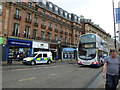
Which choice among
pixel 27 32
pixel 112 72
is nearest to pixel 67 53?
pixel 27 32

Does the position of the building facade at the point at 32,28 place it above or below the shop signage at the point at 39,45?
above

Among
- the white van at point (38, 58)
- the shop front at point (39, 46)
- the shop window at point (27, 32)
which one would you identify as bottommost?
the white van at point (38, 58)

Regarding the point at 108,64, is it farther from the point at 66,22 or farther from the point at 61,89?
the point at 66,22

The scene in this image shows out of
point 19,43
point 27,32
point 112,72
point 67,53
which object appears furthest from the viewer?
point 67,53

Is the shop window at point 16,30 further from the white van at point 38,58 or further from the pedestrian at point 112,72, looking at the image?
the pedestrian at point 112,72

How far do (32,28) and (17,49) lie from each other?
6100 mm

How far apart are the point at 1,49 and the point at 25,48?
16.9 feet

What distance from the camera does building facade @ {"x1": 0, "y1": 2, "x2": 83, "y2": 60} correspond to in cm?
2297

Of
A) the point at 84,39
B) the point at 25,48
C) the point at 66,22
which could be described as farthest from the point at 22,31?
the point at 66,22

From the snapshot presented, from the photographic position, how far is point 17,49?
79.5ft

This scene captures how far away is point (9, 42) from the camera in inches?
882

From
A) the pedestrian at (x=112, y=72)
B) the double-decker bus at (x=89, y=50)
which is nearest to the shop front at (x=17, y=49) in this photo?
the double-decker bus at (x=89, y=50)

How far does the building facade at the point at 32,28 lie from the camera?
23.0 meters

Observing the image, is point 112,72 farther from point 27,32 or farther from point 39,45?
point 39,45
